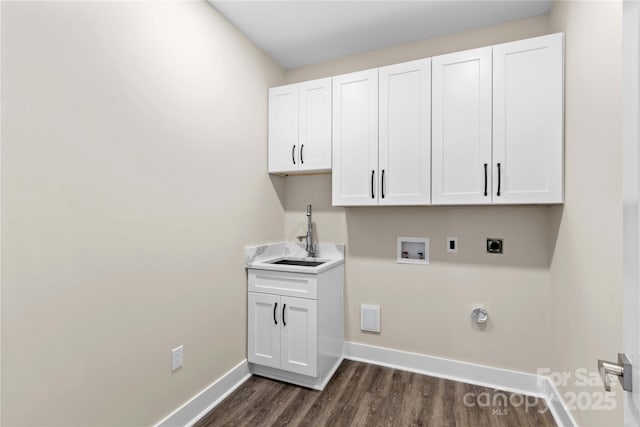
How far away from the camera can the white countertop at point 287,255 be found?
2.19 m

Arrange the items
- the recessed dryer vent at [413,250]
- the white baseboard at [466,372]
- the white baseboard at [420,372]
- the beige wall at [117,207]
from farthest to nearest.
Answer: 1. the recessed dryer vent at [413,250]
2. the white baseboard at [466,372]
3. the white baseboard at [420,372]
4. the beige wall at [117,207]

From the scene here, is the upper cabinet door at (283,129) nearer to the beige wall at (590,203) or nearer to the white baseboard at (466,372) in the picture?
the white baseboard at (466,372)

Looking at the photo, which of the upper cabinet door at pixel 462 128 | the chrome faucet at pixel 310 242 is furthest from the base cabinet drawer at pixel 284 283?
the upper cabinet door at pixel 462 128

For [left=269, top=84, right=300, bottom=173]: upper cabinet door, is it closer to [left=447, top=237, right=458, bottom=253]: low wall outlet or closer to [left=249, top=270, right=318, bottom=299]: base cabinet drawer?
[left=249, top=270, right=318, bottom=299]: base cabinet drawer

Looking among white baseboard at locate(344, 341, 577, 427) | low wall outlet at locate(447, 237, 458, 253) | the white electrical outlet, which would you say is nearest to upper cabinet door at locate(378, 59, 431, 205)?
low wall outlet at locate(447, 237, 458, 253)

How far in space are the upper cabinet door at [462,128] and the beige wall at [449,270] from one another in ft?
1.06

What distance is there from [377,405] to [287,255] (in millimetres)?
1370

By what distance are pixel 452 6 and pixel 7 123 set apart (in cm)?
242

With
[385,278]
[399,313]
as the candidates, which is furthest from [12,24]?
[399,313]

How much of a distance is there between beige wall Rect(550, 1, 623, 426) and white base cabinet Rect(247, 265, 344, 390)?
1.45 meters

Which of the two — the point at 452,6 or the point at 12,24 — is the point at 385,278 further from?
the point at 12,24

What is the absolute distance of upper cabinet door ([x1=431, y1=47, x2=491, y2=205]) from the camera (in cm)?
190

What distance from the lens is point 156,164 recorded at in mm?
1590

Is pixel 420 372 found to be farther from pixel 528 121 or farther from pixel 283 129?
pixel 283 129
